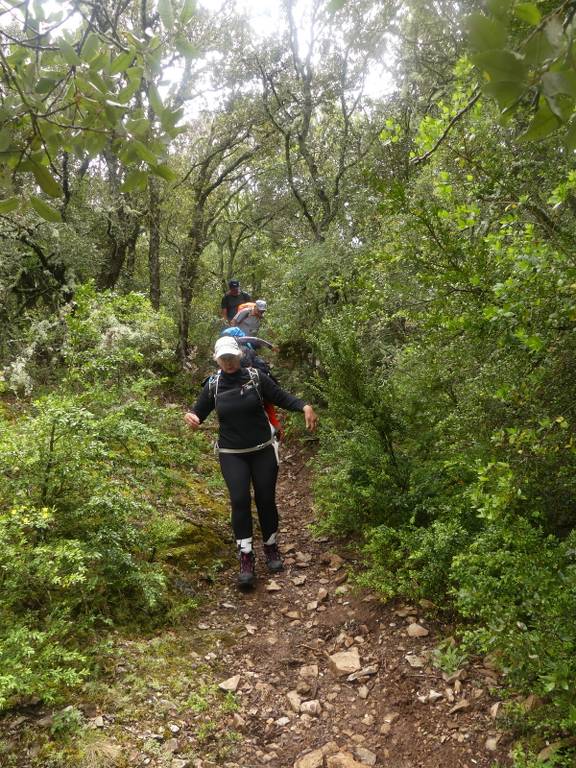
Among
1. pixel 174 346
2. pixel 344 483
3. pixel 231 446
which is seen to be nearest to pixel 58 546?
pixel 231 446

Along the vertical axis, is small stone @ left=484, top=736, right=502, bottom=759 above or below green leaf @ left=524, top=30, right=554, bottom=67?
below

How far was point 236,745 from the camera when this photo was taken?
9.79 ft

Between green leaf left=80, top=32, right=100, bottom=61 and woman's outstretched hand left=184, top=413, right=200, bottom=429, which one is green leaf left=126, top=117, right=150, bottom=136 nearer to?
green leaf left=80, top=32, right=100, bottom=61

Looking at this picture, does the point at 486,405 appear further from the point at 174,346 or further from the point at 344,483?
the point at 174,346

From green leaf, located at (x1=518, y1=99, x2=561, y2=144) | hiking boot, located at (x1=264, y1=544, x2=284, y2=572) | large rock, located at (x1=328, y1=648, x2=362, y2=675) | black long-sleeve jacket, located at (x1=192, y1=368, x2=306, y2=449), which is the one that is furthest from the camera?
hiking boot, located at (x1=264, y1=544, x2=284, y2=572)

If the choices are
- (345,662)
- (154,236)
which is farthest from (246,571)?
(154,236)

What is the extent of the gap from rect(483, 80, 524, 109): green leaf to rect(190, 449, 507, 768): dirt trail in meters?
2.99

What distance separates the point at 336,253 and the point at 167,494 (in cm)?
516

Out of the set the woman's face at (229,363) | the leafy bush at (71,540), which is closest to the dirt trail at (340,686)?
the leafy bush at (71,540)

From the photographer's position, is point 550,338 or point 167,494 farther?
point 167,494

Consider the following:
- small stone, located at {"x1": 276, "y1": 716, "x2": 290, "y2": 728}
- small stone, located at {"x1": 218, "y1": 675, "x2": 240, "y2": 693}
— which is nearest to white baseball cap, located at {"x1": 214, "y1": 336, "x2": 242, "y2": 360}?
small stone, located at {"x1": 218, "y1": 675, "x2": 240, "y2": 693}

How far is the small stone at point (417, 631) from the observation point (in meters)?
3.71

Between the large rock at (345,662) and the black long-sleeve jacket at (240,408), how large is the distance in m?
1.97

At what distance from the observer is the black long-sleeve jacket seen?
4.97 m
